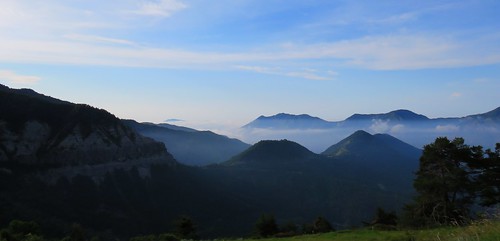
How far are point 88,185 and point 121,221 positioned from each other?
2242 centimetres

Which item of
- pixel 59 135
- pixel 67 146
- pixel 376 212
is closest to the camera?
pixel 376 212

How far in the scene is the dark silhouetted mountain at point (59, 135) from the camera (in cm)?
13950

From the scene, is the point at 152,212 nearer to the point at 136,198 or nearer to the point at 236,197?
the point at 136,198

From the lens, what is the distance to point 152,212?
14488 centimetres

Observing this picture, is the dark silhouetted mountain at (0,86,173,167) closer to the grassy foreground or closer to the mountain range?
the mountain range

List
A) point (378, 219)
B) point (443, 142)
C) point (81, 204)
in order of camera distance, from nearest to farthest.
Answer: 1. point (443, 142)
2. point (378, 219)
3. point (81, 204)

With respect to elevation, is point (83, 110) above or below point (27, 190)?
above

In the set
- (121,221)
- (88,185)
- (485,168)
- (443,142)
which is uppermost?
(443,142)

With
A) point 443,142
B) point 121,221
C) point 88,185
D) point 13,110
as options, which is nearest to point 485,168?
point 443,142

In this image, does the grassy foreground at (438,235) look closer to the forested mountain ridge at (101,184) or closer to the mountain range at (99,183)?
the mountain range at (99,183)

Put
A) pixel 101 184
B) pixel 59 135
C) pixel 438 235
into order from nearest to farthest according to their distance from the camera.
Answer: pixel 438 235 < pixel 59 135 < pixel 101 184

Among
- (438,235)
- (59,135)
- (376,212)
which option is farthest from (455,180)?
(59,135)

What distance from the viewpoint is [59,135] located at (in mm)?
149000

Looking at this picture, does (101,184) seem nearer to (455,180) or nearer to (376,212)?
(376,212)
